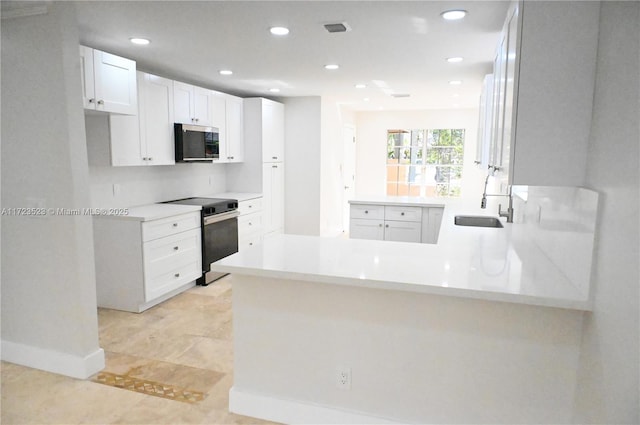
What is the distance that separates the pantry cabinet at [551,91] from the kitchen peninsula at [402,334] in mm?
502

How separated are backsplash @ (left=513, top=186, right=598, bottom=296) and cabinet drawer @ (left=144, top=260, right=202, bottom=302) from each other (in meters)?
3.14

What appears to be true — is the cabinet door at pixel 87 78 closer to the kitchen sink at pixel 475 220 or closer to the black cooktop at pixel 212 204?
the black cooktop at pixel 212 204

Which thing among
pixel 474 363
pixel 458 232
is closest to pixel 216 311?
pixel 458 232

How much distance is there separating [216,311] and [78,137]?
1.98 m

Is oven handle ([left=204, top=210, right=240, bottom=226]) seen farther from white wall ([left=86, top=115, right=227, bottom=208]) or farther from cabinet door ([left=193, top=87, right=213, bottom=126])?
cabinet door ([left=193, top=87, right=213, bottom=126])

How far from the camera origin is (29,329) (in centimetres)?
284

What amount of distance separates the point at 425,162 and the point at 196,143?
5099mm

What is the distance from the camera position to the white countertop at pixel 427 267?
66.9 inches

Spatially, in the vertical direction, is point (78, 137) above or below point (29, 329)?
above

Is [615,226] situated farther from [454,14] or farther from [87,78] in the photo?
[87,78]

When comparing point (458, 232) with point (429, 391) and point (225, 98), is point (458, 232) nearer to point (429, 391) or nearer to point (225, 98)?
point (429, 391)

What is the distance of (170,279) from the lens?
13.5 feet

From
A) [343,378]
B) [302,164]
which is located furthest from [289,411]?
[302,164]

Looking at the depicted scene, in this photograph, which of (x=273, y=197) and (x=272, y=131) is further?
(x=273, y=197)
